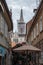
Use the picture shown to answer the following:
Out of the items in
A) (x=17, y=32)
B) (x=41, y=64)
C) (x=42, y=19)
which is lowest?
(x=41, y=64)

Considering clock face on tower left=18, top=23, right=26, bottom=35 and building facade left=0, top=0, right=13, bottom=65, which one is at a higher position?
clock face on tower left=18, top=23, right=26, bottom=35

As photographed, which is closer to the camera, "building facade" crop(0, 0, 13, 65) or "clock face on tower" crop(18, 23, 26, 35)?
"building facade" crop(0, 0, 13, 65)

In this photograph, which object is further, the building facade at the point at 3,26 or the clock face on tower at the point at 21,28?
the clock face on tower at the point at 21,28

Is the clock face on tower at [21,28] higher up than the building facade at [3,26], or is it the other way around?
the clock face on tower at [21,28]

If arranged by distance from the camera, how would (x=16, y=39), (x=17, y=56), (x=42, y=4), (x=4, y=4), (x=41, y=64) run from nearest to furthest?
(x=4, y=4)
(x=42, y=4)
(x=41, y=64)
(x=17, y=56)
(x=16, y=39)

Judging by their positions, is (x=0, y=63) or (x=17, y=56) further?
(x=17, y=56)

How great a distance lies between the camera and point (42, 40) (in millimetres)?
26969

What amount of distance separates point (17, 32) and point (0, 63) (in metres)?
82.3

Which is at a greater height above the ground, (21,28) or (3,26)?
(21,28)

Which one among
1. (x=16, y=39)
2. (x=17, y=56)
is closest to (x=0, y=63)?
(x=17, y=56)

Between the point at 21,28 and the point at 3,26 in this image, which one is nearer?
the point at 3,26

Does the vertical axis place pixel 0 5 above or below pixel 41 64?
above

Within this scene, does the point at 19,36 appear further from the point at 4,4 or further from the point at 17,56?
the point at 4,4

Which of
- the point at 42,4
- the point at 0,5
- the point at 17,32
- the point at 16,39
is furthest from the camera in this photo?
the point at 17,32
